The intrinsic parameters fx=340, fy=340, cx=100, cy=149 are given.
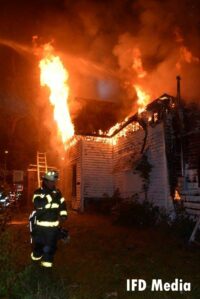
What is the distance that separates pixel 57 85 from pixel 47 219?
16.7 metres

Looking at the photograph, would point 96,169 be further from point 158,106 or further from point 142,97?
point 158,106

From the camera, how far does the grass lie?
17.8 feet

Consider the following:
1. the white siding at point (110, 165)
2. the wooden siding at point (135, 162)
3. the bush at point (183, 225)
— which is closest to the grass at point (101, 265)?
the bush at point (183, 225)

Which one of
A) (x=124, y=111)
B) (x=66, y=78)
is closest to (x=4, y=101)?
(x=66, y=78)

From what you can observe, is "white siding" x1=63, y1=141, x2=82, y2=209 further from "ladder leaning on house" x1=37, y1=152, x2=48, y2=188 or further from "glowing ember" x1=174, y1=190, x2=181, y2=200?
"glowing ember" x1=174, y1=190, x2=181, y2=200

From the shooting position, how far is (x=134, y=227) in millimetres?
12906

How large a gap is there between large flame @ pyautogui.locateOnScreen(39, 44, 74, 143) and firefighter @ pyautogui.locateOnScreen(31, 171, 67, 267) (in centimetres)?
1478

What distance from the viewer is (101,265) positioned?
7578 millimetres

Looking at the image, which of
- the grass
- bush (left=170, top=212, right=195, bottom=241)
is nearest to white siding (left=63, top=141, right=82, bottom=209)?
the grass

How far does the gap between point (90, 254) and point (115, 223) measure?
519 cm

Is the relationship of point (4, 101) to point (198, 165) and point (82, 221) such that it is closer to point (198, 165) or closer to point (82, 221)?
point (82, 221)

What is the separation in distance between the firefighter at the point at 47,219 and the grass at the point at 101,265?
0.92 ft

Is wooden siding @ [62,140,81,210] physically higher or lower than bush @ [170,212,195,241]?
higher

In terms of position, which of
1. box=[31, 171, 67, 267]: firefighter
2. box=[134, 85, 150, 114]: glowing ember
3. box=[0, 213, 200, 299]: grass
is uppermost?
box=[134, 85, 150, 114]: glowing ember
